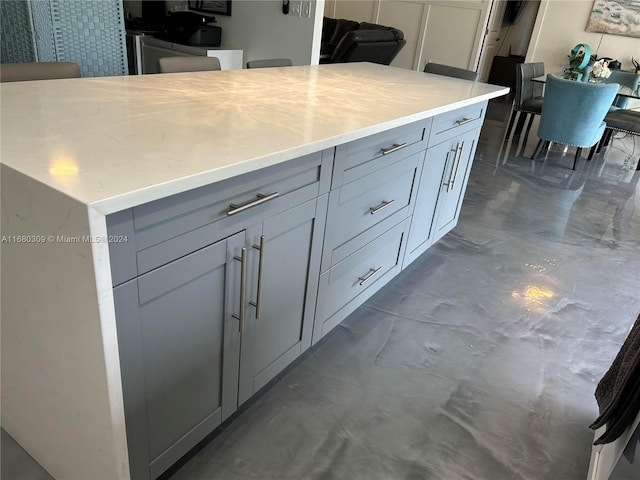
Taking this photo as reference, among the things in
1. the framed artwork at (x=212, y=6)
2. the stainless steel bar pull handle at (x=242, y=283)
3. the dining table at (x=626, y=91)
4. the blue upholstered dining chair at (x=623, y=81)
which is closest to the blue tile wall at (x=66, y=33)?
the framed artwork at (x=212, y=6)

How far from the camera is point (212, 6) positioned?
16.8 feet

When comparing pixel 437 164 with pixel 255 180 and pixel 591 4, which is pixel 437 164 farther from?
pixel 591 4

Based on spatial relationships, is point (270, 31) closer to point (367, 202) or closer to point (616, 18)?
point (367, 202)

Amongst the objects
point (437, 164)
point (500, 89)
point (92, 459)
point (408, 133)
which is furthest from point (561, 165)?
point (92, 459)

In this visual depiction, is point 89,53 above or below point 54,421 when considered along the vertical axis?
above

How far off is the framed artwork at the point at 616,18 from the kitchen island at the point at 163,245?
6371mm

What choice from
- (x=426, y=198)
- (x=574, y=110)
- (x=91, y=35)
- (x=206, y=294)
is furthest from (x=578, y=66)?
(x=206, y=294)

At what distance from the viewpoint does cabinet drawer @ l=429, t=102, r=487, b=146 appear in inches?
91.3

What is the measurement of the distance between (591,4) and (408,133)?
21.3 feet

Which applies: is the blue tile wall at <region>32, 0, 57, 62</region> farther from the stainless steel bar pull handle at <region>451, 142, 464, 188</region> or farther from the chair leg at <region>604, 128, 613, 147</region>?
the chair leg at <region>604, 128, 613, 147</region>

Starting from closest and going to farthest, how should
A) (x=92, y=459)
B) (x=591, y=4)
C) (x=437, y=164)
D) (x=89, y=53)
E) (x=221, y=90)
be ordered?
(x=92, y=459) < (x=221, y=90) < (x=437, y=164) < (x=89, y=53) < (x=591, y=4)

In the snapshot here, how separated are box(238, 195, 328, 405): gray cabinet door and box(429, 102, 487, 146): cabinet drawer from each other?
960 mm

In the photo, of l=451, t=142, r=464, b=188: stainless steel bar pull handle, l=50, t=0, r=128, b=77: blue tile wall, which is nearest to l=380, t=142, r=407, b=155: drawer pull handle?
l=451, t=142, r=464, b=188: stainless steel bar pull handle

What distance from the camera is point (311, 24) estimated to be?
436cm
